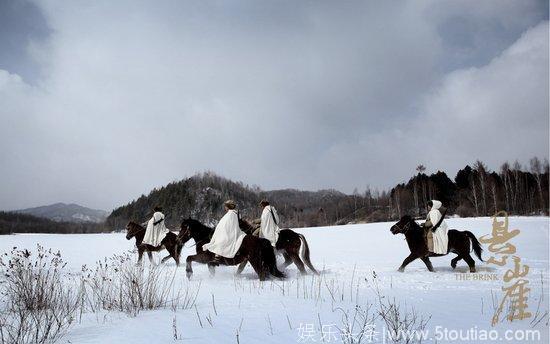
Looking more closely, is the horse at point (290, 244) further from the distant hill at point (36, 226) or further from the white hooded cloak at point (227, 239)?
the distant hill at point (36, 226)

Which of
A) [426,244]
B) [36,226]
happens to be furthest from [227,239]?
[36,226]

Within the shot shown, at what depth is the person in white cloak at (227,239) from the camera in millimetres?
9156

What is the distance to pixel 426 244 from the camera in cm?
1055

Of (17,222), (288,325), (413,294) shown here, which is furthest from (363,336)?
(17,222)

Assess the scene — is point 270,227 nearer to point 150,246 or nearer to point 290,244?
point 290,244

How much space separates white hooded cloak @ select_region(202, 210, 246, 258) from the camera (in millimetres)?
9156

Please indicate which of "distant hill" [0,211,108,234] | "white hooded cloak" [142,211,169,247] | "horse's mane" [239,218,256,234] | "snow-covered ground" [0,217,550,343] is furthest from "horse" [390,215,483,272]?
"distant hill" [0,211,108,234]

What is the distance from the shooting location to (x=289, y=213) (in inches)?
4852

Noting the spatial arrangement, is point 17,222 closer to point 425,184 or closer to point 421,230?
point 425,184

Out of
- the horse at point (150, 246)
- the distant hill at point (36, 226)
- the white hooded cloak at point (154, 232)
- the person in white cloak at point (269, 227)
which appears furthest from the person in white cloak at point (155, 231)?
the distant hill at point (36, 226)

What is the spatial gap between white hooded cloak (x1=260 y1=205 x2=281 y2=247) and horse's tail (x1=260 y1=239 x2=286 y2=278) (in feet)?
3.86

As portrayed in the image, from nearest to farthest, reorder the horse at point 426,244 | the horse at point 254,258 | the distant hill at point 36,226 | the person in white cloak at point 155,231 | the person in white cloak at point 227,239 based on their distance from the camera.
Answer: the horse at point 254,258, the person in white cloak at point 227,239, the horse at point 426,244, the person in white cloak at point 155,231, the distant hill at point 36,226

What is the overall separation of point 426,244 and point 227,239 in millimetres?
5945

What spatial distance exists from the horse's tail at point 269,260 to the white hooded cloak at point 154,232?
18.7 ft
